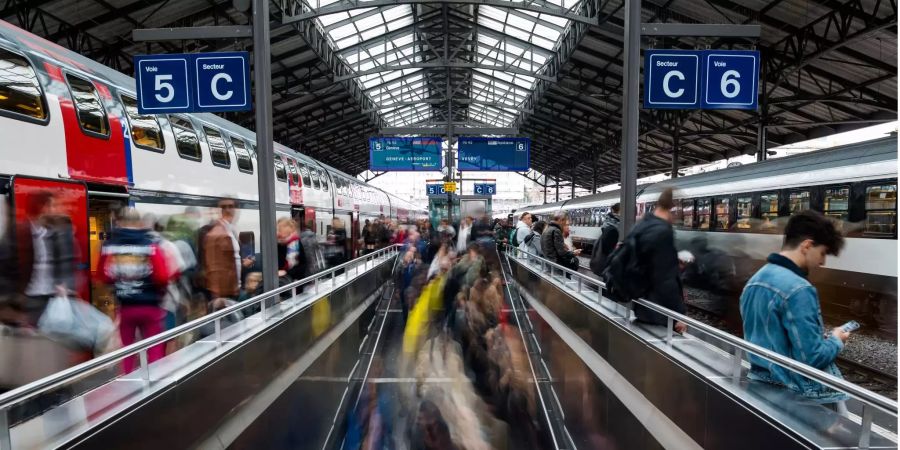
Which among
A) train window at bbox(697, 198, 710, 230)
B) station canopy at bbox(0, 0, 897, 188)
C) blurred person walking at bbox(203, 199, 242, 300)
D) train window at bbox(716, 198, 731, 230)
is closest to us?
blurred person walking at bbox(203, 199, 242, 300)

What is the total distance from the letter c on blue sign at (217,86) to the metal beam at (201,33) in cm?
45

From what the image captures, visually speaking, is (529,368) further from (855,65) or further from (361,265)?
(855,65)

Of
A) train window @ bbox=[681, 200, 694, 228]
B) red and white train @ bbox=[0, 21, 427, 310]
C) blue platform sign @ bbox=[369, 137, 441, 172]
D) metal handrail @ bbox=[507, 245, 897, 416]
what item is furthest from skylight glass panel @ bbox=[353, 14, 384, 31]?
metal handrail @ bbox=[507, 245, 897, 416]

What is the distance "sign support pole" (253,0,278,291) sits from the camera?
5.83m

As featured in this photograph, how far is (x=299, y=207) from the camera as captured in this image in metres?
13.5

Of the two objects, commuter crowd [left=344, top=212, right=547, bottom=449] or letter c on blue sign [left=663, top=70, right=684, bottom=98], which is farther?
letter c on blue sign [left=663, top=70, right=684, bottom=98]

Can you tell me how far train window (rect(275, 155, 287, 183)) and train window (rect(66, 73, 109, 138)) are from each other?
19.0 ft

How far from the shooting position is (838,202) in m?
8.66

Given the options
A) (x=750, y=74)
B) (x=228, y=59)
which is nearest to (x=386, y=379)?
(x=228, y=59)

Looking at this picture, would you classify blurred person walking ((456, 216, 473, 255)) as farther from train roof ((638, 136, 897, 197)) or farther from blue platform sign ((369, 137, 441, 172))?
blue platform sign ((369, 137, 441, 172))

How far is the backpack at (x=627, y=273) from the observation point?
402 centimetres

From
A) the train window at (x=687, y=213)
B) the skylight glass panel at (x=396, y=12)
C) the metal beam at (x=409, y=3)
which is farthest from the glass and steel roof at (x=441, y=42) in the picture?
the train window at (x=687, y=213)

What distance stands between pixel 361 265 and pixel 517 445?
5.80m

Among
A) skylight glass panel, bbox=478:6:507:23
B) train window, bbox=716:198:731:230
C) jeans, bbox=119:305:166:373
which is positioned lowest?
jeans, bbox=119:305:166:373
